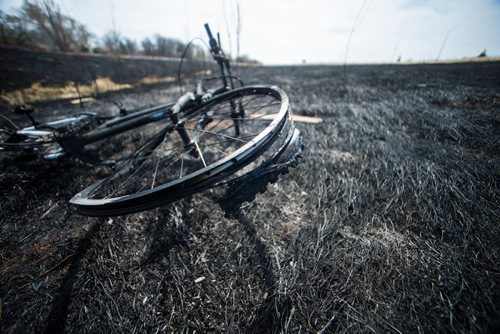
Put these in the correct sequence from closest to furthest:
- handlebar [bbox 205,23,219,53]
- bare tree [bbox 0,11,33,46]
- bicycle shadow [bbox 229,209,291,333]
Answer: bicycle shadow [bbox 229,209,291,333] → handlebar [bbox 205,23,219,53] → bare tree [bbox 0,11,33,46]

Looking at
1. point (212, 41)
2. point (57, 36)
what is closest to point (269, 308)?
point (212, 41)

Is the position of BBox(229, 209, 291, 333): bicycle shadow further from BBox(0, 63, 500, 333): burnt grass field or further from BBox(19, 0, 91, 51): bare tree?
BBox(19, 0, 91, 51): bare tree

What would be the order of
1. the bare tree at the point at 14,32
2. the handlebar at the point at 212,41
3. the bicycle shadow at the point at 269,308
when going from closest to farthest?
the bicycle shadow at the point at 269,308, the handlebar at the point at 212,41, the bare tree at the point at 14,32

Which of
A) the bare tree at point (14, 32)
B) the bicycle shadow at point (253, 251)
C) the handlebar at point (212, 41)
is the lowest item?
the bicycle shadow at point (253, 251)

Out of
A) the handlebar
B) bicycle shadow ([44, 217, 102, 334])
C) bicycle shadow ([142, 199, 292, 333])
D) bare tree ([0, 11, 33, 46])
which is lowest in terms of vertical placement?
bicycle shadow ([44, 217, 102, 334])

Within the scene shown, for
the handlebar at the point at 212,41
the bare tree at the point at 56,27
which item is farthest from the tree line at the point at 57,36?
the handlebar at the point at 212,41

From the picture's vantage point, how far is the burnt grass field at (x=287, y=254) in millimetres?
1311

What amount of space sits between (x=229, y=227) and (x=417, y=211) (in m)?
1.97

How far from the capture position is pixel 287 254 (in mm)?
1716

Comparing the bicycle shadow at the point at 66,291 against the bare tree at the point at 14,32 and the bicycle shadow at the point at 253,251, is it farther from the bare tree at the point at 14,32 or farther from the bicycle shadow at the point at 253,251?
the bare tree at the point at 14,32

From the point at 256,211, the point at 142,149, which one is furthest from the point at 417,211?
the point at 142,149

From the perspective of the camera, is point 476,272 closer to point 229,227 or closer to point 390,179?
point 390,179

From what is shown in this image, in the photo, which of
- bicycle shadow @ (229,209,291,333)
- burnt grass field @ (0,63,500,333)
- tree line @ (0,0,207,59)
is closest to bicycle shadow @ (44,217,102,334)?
burnt grass field @ (0,63,500,333)

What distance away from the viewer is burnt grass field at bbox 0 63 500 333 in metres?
1.31
